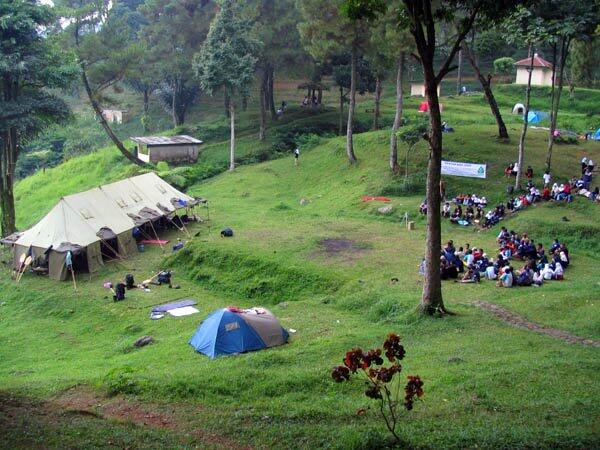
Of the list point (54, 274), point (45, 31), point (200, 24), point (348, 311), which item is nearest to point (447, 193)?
point (348, 311)

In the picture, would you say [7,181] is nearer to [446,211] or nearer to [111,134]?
[111,134]

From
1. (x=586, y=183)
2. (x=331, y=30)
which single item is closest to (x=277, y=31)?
(x=331, y=30)

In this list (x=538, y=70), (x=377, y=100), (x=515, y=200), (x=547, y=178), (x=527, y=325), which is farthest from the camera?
(x=538, y=70)

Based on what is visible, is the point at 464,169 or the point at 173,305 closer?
the point at 173,305

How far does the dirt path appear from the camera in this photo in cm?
1648

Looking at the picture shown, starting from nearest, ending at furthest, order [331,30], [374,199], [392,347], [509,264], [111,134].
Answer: [392,347], [509,264], [374,199], [331,30], [111,134]

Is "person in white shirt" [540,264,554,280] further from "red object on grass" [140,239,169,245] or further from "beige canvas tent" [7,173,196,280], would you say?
"red object on grass" [140,239,169,245]

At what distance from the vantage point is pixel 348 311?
2183 centimetres

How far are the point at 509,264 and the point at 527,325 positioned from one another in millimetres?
6326

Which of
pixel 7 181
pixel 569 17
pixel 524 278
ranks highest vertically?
pixel 569 17

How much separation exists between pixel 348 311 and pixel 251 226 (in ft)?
42.3

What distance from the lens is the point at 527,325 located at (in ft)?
58.6

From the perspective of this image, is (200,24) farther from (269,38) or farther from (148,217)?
(148,217)

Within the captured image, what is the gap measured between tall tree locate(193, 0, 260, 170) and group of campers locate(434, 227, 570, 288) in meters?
26.2
